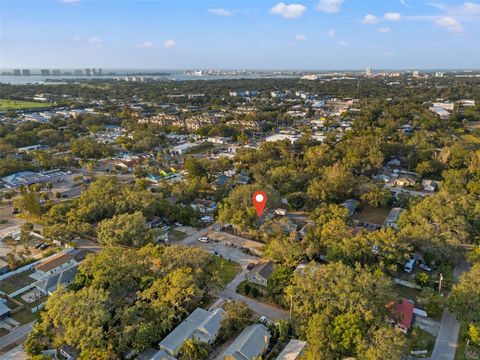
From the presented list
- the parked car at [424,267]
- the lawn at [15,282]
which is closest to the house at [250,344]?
the parked car at [424,267]

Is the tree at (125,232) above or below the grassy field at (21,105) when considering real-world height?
below

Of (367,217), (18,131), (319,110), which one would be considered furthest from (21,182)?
(319,110)

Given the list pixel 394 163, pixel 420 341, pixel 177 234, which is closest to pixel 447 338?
pixel 420 341

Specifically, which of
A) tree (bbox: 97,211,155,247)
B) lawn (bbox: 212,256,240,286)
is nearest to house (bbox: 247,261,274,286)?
lawn (bbox: 212,256,240,286)

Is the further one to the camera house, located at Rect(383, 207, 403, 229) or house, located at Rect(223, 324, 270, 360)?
house, located at Rect(383, 207, 403, 229)

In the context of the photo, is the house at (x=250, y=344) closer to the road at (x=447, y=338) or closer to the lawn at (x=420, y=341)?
the lawn at (x=420, y=341)

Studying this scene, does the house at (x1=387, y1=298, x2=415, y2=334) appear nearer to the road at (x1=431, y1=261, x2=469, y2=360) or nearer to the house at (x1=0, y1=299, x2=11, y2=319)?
the road at (x1=431, y1=261, x2=469, y2=360)

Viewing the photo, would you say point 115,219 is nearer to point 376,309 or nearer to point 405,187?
point 376,309
